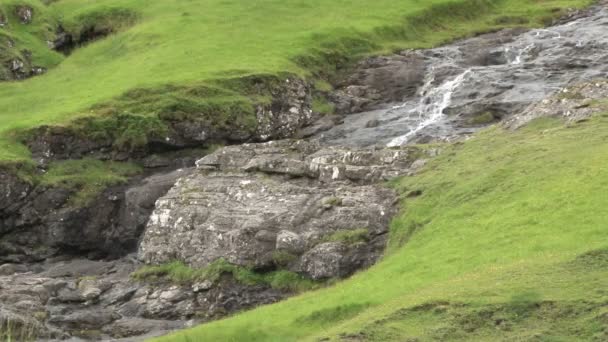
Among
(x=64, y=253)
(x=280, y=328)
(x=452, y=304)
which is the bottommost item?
(x=64, y=253)

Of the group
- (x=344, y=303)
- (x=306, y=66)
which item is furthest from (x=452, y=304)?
(x=306, y=66)

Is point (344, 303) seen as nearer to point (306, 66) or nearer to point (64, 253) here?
point (64, 253)

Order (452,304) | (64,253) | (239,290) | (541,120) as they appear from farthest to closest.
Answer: (64,253) < (541,120) < (239,290) < (452,304)

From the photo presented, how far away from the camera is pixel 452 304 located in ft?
81.8

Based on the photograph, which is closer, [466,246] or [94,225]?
[466,246]

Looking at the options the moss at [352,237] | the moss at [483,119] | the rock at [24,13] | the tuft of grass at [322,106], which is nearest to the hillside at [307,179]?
the moss at [352,237]

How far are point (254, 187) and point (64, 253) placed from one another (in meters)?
12.9

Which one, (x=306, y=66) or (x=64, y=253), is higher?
(x=306, y=66)

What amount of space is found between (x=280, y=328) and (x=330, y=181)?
1606 centimetres

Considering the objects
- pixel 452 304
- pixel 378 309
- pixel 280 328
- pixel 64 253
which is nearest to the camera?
pixel 452 304

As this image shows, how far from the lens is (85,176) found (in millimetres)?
54438

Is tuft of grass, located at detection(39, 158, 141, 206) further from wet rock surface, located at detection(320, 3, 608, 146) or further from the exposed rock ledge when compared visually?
wet rock surface, located at detection(320, 3, 608, 146)

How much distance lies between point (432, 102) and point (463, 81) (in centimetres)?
298

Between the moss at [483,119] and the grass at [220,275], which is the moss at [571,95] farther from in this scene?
the grass at [220,275]
